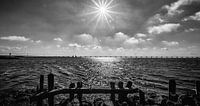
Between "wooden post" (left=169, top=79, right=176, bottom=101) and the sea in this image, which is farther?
the sea

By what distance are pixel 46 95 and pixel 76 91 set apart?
5.21 feet

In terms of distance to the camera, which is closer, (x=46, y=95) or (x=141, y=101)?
(x=46, y=95)

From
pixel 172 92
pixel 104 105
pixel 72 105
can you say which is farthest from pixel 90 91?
pixel 172 92

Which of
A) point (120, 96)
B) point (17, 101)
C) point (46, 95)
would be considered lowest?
point (17, 101)

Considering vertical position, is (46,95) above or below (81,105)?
above

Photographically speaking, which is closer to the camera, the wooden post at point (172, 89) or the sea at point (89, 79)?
the wooden post at point (172, 89)

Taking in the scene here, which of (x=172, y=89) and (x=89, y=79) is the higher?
(x=172, y=89)

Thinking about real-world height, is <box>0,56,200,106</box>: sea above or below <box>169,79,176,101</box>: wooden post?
below

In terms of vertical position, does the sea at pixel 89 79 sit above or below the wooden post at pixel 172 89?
below

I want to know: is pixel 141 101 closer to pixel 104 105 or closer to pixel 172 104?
pixel 172 104

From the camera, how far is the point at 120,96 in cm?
873

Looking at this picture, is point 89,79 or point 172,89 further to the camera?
point 89,79

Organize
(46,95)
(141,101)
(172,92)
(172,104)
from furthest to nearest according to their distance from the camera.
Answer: (172,92) → (141,101) → (172,104) → (46,95)

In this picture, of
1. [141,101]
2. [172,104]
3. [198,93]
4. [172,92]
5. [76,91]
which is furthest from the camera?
[198,93]
